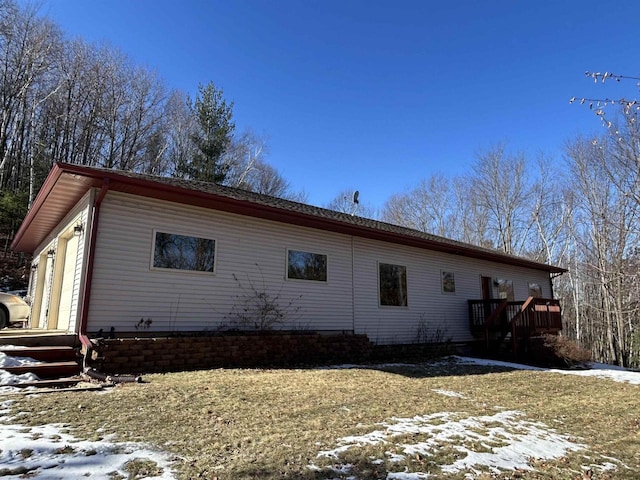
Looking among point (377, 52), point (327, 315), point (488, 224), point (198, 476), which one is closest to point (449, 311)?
point (327, 315)

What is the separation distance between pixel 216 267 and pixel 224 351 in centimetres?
180

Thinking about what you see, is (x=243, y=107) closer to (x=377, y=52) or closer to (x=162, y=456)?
(x=377, y=52)

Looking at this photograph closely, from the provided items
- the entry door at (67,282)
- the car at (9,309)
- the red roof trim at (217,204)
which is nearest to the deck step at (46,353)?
the entry door at (67,282)

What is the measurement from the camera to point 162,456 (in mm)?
2830

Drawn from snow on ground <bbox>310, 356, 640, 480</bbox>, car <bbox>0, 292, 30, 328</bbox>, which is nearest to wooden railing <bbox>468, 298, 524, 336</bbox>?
→ snow on ground <bbox>310, 356, 640, 480</bbox>

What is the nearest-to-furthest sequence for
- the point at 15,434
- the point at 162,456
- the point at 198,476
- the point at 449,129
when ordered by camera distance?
the point at 198,476 → the point at 162,456 → the point at 15,434 → the point at 449,129

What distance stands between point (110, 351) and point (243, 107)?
21449 millimetres

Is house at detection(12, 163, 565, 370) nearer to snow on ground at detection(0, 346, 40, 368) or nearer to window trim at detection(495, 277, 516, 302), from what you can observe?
snow on ground at detection(0, 346, 40, 368)

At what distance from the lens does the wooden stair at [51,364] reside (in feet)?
17.5

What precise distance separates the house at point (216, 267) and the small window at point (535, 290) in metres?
4.09

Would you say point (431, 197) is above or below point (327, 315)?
above

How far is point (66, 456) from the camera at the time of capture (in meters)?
2.68

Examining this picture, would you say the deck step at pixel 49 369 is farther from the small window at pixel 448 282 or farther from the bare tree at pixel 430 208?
the bare tree at pixel 430 208

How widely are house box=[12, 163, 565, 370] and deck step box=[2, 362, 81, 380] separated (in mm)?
485
